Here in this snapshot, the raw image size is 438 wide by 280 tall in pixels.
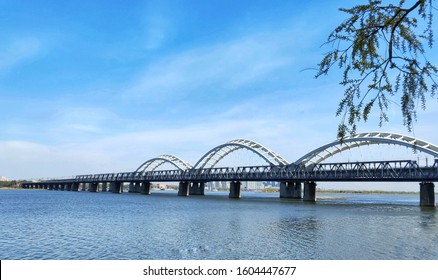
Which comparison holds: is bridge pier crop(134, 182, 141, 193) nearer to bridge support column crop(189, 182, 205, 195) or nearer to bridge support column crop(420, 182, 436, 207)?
bridge support column crop(189, 182, 205, 195)

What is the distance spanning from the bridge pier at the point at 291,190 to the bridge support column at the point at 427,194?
35.9 meters

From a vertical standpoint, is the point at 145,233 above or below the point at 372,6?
below

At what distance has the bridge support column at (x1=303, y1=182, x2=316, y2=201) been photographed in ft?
326

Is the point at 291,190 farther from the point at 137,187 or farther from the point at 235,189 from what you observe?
the point at 137,187

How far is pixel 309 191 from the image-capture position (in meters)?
100

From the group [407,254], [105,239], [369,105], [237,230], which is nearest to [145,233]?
[105,239]

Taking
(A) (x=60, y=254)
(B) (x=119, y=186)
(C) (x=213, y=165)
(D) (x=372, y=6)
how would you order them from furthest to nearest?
(B) (x=119, y=186) < (C) (x=213, y=165) < (A) (x=60, y=254) < (D) (x=372, y=6)

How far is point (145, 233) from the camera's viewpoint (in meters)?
30.4

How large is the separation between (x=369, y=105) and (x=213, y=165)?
129 m

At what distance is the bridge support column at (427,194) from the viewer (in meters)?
75.6

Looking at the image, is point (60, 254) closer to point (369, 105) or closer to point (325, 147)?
point (369, 105)

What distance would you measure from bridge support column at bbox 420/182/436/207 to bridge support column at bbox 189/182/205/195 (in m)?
77.4

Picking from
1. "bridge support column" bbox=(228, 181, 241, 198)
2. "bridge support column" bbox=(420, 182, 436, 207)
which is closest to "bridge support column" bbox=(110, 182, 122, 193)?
"bridge support column" bbox=(228, 181, 241, 198)

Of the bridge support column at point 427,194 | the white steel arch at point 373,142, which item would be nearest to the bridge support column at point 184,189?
the white steel arch at point 373,142
